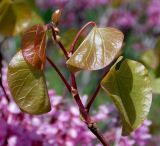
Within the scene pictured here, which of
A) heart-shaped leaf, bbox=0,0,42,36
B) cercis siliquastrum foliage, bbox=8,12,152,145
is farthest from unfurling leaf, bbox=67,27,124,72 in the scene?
heart-shaped leaf, bbox=0,0,42,36

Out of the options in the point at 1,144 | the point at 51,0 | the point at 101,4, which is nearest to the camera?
the point at 1,144

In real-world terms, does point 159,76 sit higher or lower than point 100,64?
lower

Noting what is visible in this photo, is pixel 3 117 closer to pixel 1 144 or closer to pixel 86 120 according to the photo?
pixel 1 144

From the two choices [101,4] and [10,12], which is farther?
[101,4]

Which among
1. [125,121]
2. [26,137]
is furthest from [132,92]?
[26,137]

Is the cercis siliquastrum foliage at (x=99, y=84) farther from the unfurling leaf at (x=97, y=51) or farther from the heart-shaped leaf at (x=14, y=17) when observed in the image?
the heart-shaped leaf at (x=14, y=17)

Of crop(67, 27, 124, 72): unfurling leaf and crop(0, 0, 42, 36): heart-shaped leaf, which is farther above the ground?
crop(67, 27, 124, 72): unfurling leaf

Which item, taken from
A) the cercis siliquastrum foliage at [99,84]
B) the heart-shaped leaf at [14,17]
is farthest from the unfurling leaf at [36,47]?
the heart-shaped leaf at [14,17]

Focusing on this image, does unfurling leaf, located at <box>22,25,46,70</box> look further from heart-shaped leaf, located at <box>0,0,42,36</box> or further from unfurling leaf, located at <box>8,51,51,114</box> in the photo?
heart-shaped leaf, located at <box>0,0,42,36</box>
